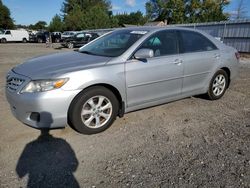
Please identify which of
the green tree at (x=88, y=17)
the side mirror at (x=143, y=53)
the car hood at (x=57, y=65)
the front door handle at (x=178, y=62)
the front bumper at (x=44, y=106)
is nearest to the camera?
the front bumper at (x=44, y=106)

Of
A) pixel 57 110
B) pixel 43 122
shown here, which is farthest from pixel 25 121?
pixel 57 110

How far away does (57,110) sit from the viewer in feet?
10.6

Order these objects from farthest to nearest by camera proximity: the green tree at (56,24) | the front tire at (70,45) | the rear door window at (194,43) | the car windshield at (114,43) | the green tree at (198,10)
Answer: the green tree at (56,24) < the green tree at (198,10) < the front tire at (70,45) < the rear door window at (194,43) < the car windshield at (114,43)

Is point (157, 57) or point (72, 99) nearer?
point (72, 99)

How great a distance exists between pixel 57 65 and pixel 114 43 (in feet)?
3.97

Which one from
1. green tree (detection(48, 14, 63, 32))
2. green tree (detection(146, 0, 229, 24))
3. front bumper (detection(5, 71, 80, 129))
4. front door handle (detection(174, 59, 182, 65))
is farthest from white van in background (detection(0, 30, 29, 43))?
front door handle (detection(174, 59, 182, 65))

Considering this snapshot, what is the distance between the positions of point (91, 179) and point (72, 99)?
1167 mm

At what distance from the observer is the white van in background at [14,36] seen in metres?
35.3

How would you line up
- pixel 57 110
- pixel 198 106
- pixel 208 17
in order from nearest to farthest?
pixel 57 110 < pixel 198 106 < pixel 208 17

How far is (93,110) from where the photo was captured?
3.57 meters

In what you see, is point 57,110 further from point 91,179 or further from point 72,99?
point 91,179

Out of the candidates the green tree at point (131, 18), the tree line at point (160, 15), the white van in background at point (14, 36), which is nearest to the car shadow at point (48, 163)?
the white van in background at point (14, 36)

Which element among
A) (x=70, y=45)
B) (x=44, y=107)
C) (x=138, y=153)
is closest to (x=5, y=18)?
(x=70, y=45)

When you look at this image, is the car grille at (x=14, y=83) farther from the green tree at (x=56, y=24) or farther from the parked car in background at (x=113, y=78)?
the green tree at (x=56, y=24)
